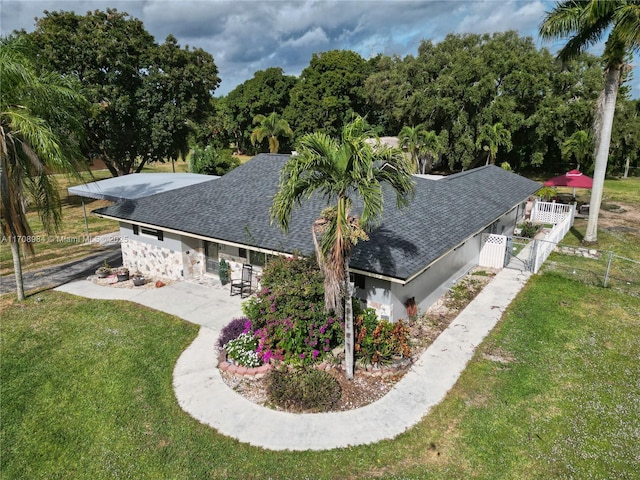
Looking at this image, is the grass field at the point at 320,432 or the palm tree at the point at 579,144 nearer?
the grass field at the point at 320,432

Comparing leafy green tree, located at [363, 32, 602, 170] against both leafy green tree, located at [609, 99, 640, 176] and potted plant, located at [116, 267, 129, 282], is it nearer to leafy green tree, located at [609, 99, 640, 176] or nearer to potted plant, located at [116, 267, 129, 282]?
leafy green tree, located at [609, 99, 640, 176]

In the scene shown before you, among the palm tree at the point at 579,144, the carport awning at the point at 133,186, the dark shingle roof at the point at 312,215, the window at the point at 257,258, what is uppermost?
the palm tree at the point at 579,144

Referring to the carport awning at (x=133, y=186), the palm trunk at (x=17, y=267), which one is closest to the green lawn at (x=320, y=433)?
the palm trunk at (x=17, y=267)

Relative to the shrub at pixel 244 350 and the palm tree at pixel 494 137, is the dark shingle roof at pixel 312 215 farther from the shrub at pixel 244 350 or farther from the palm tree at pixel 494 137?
the palm tree at pixel 494 137

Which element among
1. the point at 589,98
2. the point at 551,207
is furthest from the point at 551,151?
the point at 551,207

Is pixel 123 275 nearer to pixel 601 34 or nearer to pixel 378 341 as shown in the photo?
pixel 378 341

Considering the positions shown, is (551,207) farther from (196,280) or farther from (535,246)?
(196,280)

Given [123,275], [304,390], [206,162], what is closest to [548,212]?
[304,390]

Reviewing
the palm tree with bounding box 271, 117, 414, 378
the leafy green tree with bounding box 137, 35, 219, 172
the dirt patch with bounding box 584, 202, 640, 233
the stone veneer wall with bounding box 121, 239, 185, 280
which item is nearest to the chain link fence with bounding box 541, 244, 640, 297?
the dirt patch with bounding box 584, 202, 640, 233
